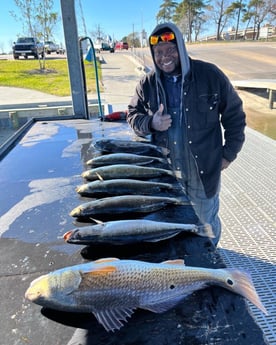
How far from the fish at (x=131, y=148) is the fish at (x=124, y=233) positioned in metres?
1.46

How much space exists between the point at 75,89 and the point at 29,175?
12.7 feet

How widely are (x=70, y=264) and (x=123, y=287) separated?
46 centimetres

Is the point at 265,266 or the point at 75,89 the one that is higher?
the point at 75,89

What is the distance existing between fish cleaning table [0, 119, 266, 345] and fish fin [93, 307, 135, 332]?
0.10 feet

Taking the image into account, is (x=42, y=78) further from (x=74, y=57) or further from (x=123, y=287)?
(x=123, y=287)

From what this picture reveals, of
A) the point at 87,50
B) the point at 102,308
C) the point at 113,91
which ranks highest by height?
the point at 87,50

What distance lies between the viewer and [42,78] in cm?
2148

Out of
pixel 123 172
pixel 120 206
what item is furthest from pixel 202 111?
pixel 120 206

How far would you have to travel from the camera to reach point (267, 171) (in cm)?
523

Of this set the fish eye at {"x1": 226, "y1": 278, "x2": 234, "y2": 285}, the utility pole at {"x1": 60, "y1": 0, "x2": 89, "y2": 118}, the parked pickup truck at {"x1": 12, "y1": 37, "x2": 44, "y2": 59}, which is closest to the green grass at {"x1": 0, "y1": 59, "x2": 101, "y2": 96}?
the parked pickup truck at {"x1": 12, "y1": 37, "x2": 44, "y2": 59}

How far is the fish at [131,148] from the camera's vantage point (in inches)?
126

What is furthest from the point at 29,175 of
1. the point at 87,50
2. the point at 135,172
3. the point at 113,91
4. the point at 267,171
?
the point at 113,91

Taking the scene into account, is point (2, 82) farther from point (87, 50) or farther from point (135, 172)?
point (135, 172)

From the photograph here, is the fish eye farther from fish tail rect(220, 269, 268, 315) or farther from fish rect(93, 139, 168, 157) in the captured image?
fish rect(93, 139, 168, 157)
